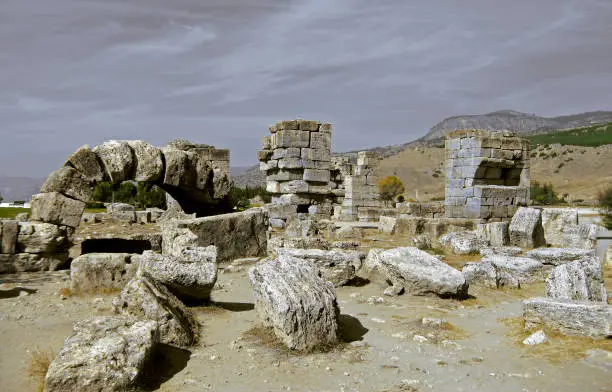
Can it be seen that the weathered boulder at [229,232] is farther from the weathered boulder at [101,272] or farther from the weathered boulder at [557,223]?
the weathered boulder at [557,223]

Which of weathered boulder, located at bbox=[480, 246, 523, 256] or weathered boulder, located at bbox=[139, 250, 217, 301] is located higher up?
weathered boulder, located at bbox=[139, 250, 217, 301]

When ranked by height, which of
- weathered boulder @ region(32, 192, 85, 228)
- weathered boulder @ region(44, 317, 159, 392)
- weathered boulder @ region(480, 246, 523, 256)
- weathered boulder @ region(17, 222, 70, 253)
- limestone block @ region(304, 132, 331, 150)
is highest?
limestone block @ region(304, 132, 331, 150)

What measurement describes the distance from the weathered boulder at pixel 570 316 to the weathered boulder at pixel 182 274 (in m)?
3.54

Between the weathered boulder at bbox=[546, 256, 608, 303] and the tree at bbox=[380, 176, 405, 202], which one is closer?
the weathered boulder at bbox=[546, 256, 608, 303]

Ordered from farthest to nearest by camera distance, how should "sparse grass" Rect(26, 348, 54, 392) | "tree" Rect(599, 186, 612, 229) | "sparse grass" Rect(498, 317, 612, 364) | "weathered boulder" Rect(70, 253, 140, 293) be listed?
"tree" Rect(599, 186, 612, 229) < "weathered boulder" Rect(70, 253, 140, 293) < "sparse grass" Rect(498, 317, 612, 364) < "sparse grass" Rect(26, 348, 54, 392)

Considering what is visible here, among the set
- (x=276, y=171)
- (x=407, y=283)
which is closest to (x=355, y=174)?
(x=276, y=171)

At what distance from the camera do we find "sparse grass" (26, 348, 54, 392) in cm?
457

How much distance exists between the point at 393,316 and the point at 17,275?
19.3ft

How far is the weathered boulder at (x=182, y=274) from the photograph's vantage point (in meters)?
6.43

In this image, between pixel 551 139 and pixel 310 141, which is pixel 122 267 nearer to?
pixel 310 141

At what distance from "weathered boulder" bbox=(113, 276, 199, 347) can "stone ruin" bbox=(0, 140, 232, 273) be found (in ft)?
13.0

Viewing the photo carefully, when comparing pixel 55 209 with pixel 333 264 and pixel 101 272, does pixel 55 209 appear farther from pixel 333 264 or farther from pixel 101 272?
pixel 333 264

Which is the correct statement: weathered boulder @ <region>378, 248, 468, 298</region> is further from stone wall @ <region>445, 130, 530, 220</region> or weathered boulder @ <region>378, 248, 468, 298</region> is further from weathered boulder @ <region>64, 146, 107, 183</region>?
stone wall @ <region>445, 130, 530, 220</region>

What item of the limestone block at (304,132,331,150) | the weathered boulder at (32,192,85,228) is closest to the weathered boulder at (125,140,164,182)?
the weathered boulder at (32,192,85,228)
